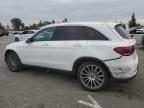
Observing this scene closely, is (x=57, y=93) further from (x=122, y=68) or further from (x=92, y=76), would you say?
(x=122, y=68)

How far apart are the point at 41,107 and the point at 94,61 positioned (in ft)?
5.65

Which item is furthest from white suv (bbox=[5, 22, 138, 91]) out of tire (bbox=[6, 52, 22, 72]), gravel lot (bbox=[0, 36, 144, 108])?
tire (bbox=[6, 52, 22, 72])

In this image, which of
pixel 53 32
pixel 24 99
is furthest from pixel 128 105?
pixel 53 32

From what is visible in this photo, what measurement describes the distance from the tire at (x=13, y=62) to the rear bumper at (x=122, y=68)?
344 cm

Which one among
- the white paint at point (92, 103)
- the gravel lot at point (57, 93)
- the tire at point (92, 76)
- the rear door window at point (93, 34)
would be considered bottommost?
the white paint at point (92, 103)

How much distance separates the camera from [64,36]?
617 centimetres

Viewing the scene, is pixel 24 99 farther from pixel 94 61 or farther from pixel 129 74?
pixel 129 74

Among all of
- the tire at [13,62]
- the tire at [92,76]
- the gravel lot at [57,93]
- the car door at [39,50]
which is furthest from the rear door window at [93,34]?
the tire at [13,62]

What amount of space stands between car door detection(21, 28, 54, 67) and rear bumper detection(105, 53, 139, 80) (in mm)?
2012

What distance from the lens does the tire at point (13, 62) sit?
7.52 m

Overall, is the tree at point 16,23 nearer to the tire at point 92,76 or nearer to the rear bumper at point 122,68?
the tire at point 92,76

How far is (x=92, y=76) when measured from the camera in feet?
18.5

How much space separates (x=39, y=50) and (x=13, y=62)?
150cm

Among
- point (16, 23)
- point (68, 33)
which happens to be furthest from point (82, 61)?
point (16, 23)
